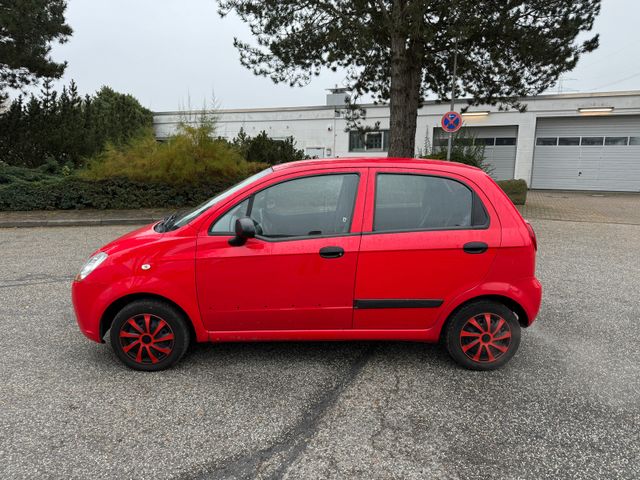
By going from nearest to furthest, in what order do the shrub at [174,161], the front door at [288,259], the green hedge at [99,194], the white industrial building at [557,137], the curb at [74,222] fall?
the front door at [288,259] → the curb at [74,222] → the green hedge at [99,194] → the shrub at [174,161] → the white industrial building at [557,137]

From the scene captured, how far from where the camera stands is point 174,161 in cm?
1254

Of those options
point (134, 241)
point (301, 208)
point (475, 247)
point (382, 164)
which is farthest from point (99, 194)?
point (475, 247)

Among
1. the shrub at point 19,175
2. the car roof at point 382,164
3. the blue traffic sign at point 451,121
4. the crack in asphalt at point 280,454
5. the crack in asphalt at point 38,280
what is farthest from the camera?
the shrub at point 19,175

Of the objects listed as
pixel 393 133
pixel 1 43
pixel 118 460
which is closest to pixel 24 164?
pixel 1 43

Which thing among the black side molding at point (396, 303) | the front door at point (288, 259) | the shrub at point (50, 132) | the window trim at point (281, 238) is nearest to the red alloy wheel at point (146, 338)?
the front door at point (288, 259)

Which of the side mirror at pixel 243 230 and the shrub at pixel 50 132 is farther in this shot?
the shrub at pixel 50 132

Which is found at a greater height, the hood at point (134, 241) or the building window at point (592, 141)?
the building window at point (592, 141)

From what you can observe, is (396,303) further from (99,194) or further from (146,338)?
(99,194)

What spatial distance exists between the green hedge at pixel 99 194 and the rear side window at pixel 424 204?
33.3 ft

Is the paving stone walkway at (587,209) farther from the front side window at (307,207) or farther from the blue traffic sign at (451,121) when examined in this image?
the front side window at (307,207)

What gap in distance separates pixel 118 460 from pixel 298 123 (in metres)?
25.3

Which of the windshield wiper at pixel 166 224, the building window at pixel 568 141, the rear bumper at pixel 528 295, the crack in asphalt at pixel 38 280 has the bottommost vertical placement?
the crack in asphalt at pixel 38 280

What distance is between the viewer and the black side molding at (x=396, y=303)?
3.41 meters

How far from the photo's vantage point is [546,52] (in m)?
11.6
